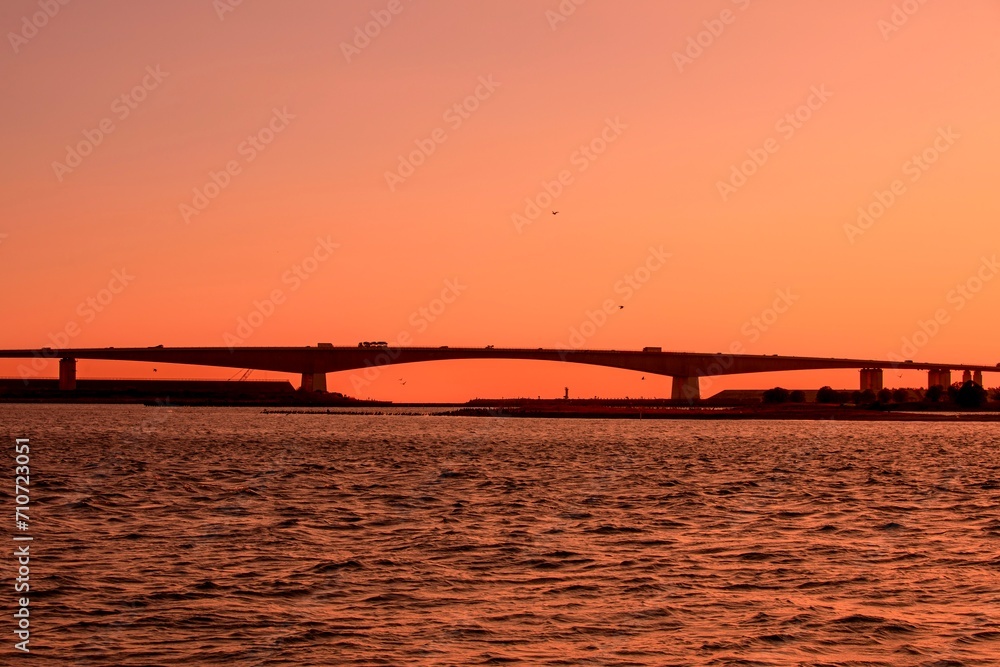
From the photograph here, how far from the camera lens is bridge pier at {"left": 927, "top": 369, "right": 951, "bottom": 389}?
623 ft

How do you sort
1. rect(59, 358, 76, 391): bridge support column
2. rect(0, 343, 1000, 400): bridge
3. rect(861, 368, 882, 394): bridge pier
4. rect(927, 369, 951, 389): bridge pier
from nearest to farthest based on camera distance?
rect(0, 343, 1000, 400): bridge
rect(59, 358, 76, 391): bridge support column
rect(861, 368, 882, 394): bridge pier
rect(927, 369, 951, 389): bridge pier

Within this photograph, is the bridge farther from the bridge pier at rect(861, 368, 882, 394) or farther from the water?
the water

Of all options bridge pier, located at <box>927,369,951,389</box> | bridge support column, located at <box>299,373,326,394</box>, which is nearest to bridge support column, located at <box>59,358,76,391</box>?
bridge support column, located at <box>299,373,326,394</box>

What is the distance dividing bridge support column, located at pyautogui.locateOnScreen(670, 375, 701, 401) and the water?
116413mm

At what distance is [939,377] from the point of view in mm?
191000

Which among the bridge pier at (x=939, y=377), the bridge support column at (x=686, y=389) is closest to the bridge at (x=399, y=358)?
the bridge support column at (x=686, y=389)

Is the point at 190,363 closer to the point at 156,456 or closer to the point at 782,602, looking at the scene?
the point at 156,456

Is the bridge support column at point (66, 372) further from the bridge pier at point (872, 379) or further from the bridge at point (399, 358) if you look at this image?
the bridge pier at point (872, 379)

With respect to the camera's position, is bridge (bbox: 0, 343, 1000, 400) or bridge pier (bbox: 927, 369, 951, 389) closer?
bridge (bbox: 0, 343, 1000, 400)

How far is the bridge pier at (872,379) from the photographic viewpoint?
183887mm

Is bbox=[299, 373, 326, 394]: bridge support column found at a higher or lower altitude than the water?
higher

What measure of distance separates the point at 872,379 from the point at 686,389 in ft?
120

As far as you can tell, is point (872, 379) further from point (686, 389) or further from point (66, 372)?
point (66, 372)

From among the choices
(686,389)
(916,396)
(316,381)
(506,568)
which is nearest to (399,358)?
(316,381)
